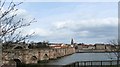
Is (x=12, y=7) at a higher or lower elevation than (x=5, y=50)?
higher

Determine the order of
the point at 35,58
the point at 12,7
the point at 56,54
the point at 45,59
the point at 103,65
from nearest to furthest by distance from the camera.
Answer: the point at 12,7
the point at 103,65
the point at 35,58
the point at 45,59
the point at 56,54

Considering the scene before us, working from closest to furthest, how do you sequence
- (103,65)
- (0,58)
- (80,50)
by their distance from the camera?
(0,58) < (103,65) < (80,50)

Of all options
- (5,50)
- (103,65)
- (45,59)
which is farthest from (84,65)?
(45,59)

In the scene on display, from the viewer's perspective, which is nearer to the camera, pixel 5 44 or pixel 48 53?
pixel 5 44

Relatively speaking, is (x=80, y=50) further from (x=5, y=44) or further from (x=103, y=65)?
(x=5, y=44)

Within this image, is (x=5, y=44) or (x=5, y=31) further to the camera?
(x=5, y=44)

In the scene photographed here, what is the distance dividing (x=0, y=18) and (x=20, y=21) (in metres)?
0.56

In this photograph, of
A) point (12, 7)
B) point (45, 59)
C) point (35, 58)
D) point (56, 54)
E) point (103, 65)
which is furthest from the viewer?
point (56, 54)

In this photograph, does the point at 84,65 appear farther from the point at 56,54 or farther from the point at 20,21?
the point at 56,54

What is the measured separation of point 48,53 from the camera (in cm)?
8275

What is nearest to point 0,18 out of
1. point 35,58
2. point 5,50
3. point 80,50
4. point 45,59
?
point 5,50

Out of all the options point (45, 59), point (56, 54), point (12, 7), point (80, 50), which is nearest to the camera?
point (12, 7)

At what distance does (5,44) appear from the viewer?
7.23m

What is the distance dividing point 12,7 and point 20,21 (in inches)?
15.1
